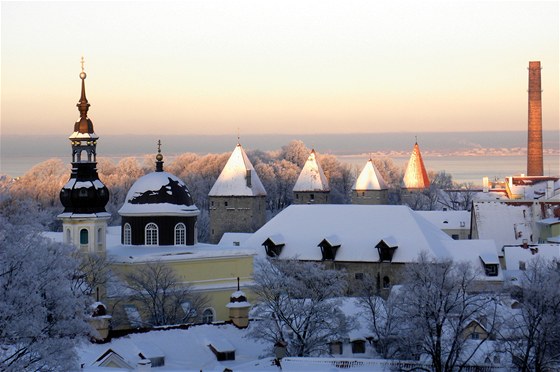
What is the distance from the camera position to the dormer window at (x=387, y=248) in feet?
189

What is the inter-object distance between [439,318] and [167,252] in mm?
18369

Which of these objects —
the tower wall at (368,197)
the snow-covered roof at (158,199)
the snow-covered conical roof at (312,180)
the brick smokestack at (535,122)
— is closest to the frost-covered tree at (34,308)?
the snow-covered roof at (158,199)

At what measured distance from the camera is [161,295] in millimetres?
48625

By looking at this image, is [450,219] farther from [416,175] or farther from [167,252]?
[167,252]

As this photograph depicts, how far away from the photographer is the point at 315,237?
6009 centimetres

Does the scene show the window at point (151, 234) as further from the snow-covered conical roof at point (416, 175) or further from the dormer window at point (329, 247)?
the snow-covered conical roof at point (416, 175)

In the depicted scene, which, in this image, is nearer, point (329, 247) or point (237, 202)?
point (329, 247)

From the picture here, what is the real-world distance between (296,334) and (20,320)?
15.3 metres

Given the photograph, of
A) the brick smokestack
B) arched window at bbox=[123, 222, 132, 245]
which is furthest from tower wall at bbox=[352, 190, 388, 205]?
arched window at bbox=[123, 222, 132, 245]

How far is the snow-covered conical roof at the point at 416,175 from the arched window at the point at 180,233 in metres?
59.3

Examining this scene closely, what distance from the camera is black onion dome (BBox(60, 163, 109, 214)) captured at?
49500 millimetres

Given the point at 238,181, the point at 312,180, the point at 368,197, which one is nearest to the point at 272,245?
the point at 238,181

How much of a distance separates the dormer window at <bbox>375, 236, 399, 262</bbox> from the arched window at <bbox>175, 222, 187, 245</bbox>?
32.8 feet

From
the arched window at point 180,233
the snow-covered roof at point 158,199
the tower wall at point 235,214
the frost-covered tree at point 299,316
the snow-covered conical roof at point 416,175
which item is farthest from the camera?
the snow-covered conical roof at point 416,175
